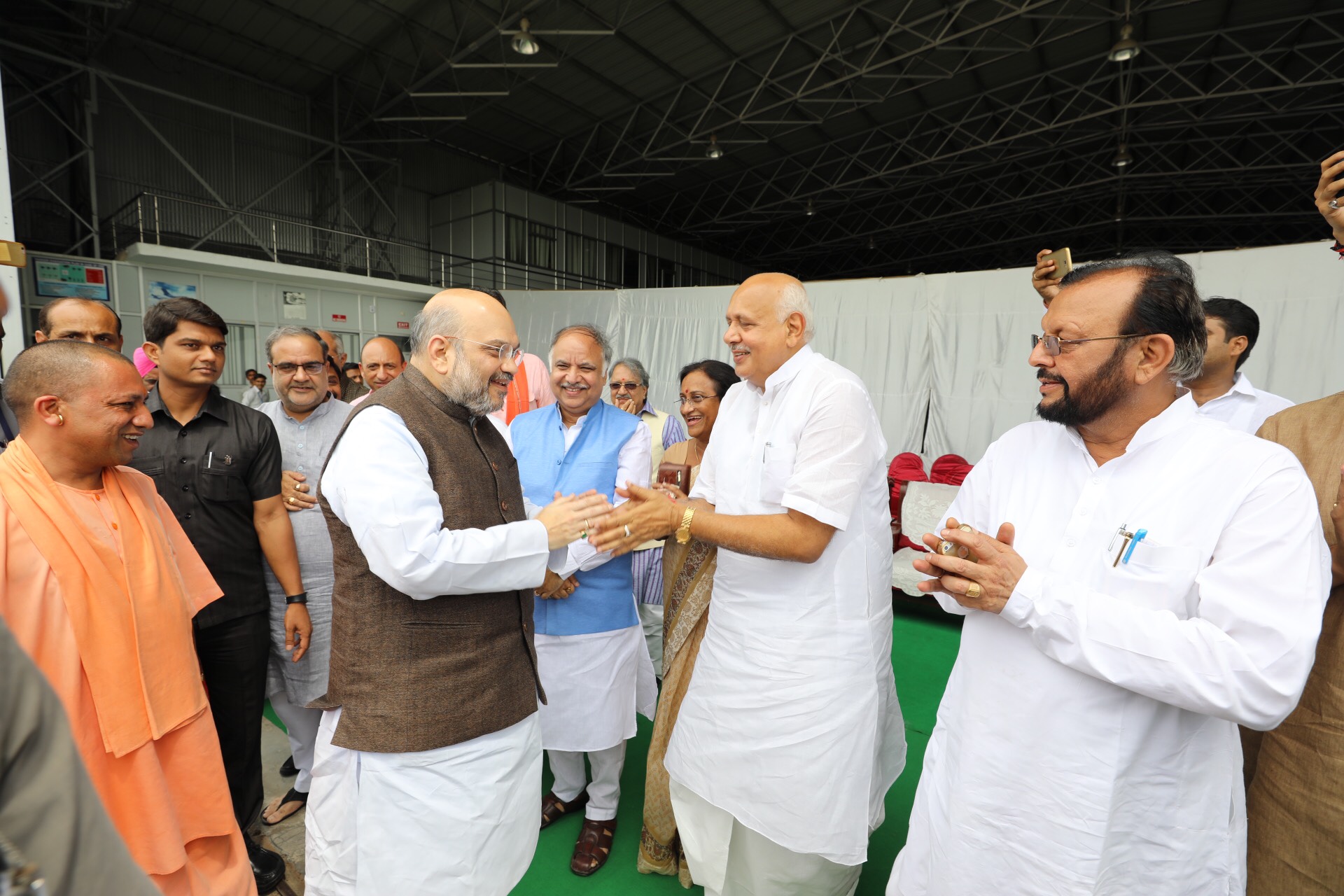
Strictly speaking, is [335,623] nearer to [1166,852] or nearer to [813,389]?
[813,389]

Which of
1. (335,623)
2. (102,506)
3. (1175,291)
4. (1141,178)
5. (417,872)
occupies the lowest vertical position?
(417,872)

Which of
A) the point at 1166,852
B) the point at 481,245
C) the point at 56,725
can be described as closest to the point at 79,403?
the point at 56,725

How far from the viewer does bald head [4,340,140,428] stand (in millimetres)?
1474

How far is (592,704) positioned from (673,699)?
1.18 feet

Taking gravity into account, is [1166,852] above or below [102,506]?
below

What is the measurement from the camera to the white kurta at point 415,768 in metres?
1.37

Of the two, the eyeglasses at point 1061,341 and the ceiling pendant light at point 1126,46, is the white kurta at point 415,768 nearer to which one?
the eyeglasses at point 1061,341

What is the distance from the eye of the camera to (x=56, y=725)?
1.92 feet

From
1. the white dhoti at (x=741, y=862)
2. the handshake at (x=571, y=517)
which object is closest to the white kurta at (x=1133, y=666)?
the white dhoti at (x=741, y=862)

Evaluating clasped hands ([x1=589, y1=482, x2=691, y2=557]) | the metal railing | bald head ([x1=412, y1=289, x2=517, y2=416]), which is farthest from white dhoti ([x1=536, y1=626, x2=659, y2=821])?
the metal railing

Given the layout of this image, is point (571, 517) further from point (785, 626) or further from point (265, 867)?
point (265, 867)

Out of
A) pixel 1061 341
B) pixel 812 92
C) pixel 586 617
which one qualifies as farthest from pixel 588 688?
pixel 812 92

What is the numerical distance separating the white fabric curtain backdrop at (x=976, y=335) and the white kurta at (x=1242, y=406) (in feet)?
13.0

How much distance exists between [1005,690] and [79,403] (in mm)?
2175
